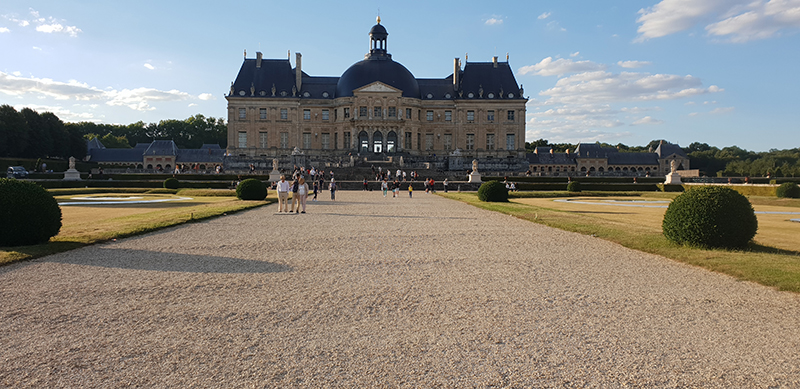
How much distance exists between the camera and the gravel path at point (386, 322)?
423cm

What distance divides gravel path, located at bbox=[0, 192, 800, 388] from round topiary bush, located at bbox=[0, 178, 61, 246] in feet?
4.02

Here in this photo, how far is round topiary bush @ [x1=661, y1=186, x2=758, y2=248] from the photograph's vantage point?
1032 centimetres

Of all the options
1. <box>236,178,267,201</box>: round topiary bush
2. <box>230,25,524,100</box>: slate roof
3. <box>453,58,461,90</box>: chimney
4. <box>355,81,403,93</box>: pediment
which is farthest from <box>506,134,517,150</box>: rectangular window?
<box>236,178,267,201</box>: round topiary bush

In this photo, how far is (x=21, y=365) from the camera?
4.32 m

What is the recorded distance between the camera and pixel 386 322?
5602mm

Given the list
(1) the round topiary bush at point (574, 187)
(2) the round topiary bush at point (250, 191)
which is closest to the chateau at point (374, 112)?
(1) the round topiary bush at point (574, 187)

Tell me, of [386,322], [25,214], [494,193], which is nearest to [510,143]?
[494,193]

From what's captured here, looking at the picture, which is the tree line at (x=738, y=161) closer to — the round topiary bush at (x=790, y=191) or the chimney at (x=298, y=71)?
the round topiary bush at (x=790, y=191)

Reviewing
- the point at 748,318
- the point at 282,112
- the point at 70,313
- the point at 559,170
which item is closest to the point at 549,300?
the point at 748,318

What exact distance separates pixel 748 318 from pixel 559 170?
8779 centimetres

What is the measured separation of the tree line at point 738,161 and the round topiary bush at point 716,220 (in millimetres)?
52259

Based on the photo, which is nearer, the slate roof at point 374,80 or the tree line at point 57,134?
the tree line at point 57,134

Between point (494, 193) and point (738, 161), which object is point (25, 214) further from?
point (738, 161)

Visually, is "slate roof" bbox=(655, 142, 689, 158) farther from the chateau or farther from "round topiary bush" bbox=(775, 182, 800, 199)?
"round topiary bush" bbox=(775, 182, 800, 199)
